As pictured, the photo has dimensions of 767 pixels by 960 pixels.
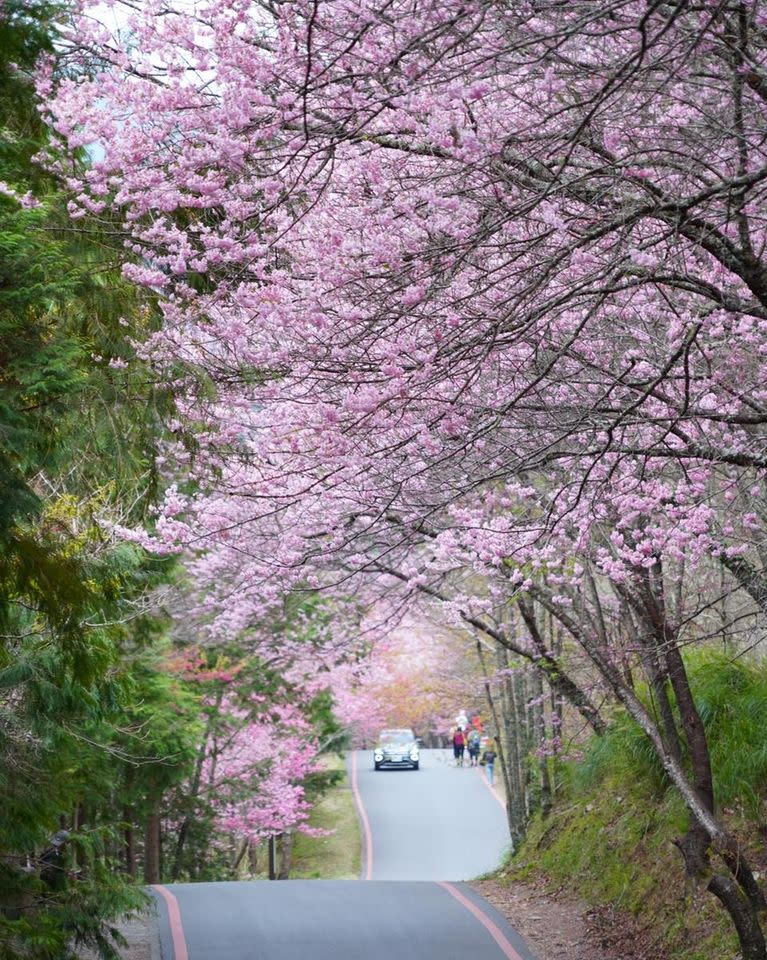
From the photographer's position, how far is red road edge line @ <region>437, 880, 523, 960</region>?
11188mm

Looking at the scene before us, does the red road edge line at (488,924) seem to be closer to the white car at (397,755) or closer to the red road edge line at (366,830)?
the red road edge line at (366,830)

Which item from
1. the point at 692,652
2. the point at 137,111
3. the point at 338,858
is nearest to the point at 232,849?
the point at 338,858

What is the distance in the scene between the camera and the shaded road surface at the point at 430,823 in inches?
1148

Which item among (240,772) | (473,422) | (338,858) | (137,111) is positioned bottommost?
(338,858)

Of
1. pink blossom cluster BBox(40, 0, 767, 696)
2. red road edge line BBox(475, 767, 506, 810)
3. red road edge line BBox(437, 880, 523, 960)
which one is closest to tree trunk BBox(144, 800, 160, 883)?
red road edge line BBox(437, 880, 523, 960)

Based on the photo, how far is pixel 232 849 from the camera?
28984 mm

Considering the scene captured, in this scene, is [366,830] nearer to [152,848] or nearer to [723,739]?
[152,848]

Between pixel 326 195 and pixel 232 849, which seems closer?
pixel 326 195

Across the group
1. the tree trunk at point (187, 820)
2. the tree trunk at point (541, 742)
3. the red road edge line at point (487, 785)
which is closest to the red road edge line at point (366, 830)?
the red road edge line at point (487, 785)

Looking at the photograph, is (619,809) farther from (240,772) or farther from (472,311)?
(240,772)

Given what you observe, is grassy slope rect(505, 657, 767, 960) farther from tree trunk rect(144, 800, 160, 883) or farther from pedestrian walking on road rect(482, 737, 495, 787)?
pedestrian walking on road rect(482, 737, 495, 787)

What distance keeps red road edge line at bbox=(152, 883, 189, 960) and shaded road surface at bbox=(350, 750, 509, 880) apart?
36.0 feet

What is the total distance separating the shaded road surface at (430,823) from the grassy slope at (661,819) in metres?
10.5

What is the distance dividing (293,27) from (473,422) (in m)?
2.86
